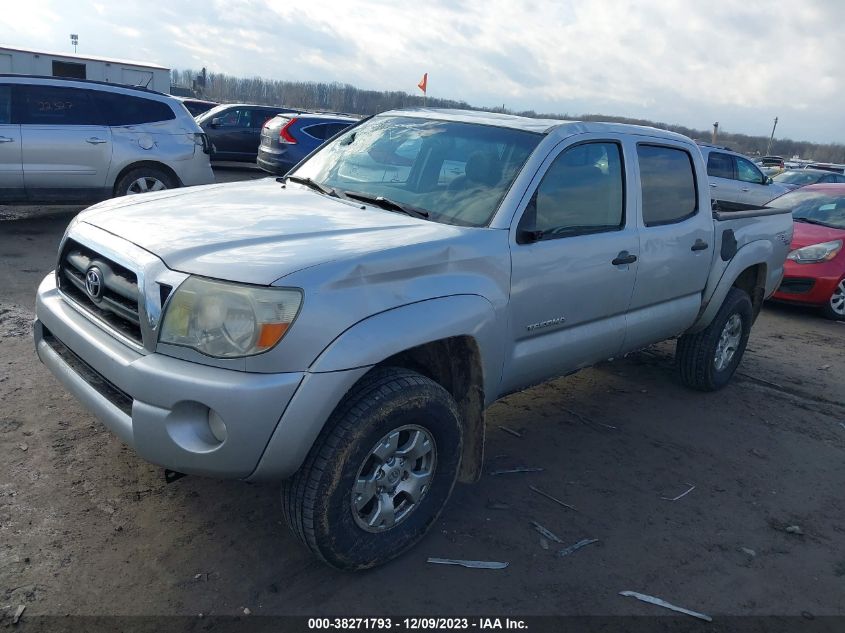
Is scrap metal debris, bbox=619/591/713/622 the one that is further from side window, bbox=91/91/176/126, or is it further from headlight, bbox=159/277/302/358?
side window, bbox=91/91/176/126

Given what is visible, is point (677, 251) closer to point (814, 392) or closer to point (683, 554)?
point (683, 554)

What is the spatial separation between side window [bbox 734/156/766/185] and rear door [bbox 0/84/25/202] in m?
12.6

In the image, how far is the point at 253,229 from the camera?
306 centimetres

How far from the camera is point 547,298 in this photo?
11.7ft

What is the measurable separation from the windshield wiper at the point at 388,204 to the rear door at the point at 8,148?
6.42 m

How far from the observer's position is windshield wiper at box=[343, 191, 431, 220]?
347 cm

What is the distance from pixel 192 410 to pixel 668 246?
10.2ft

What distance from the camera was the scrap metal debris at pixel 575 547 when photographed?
3.25m

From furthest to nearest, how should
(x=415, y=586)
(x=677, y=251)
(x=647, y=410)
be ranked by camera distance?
(x=647, y=410) → (x=677, y=251) → (x=415, y=586)

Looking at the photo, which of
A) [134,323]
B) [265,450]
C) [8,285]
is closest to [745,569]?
[265,450]

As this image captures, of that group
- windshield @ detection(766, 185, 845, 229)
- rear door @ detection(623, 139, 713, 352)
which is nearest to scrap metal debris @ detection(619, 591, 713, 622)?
rear door @ detection(623, 139, 713, 352)

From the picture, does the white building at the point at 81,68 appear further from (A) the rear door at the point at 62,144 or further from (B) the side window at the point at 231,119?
(A) the rear door at the point at 62,144

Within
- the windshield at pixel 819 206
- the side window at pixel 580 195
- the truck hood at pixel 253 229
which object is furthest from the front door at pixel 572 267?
the windshield at pixel 819 206

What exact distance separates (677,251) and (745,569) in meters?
2.00
